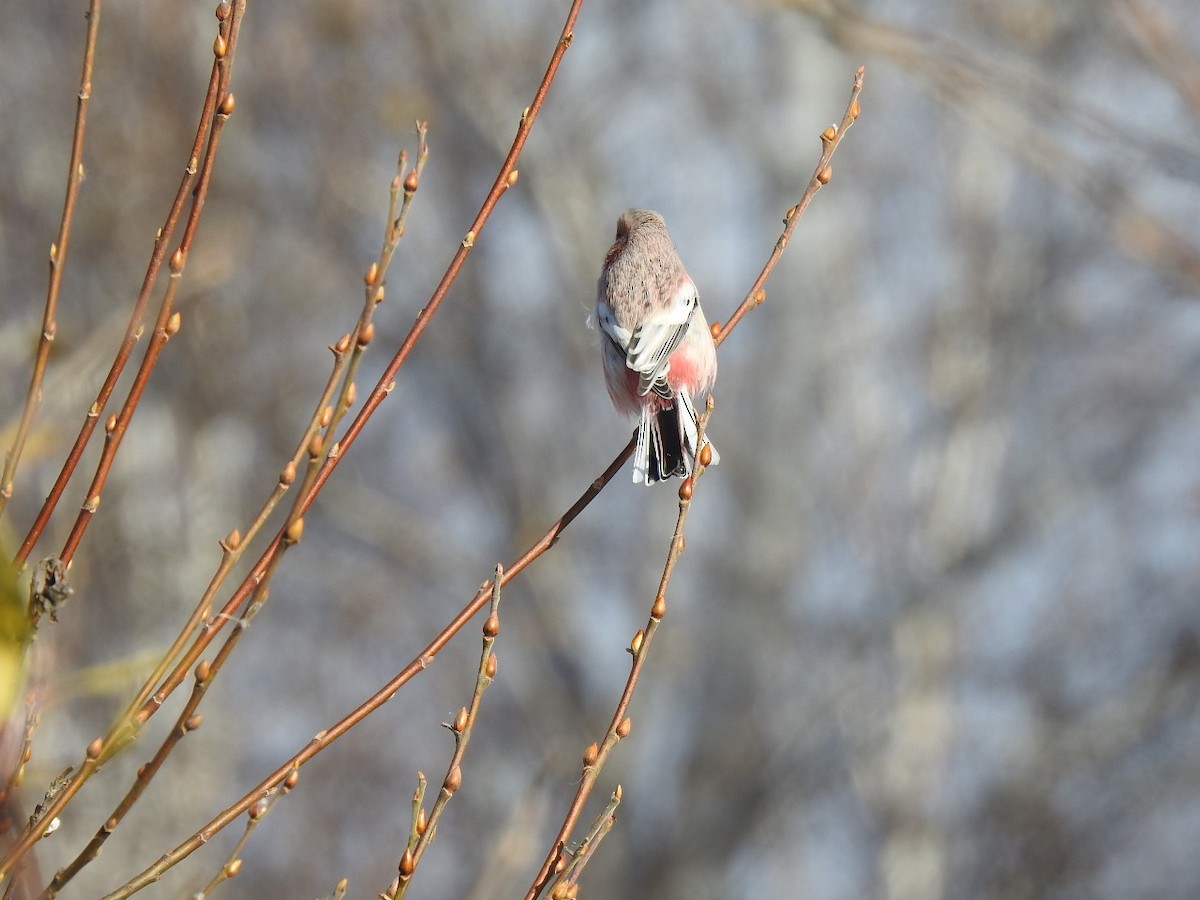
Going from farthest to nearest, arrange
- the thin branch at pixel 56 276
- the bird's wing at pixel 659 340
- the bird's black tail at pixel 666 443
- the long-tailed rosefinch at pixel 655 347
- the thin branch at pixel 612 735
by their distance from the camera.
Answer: the bird's wing at pixel 659 340 → the long-tailed rosefinch at pixel 655 347 → the bird's black tail at pixel 666 443 → the thin branch at pixel 612 735 → the thin branch at pixel 56 276

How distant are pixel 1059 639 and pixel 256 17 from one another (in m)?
9.30

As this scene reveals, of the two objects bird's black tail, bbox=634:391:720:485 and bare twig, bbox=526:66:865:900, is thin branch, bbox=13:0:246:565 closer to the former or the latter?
bare twig, bbox=526:66:865:900

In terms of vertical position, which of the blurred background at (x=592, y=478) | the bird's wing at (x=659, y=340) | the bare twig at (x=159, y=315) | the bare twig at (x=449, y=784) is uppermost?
the blurred background at (x=592, y=478)

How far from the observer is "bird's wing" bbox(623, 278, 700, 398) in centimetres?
379

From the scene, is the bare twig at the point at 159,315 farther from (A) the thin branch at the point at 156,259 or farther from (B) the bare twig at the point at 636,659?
(B) the bare twig at the point at 636,659

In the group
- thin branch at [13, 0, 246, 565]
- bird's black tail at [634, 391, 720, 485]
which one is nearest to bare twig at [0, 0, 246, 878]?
thin branch at [13, 0, 246, 565]

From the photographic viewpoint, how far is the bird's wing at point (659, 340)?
149 inches

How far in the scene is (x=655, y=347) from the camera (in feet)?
12.8

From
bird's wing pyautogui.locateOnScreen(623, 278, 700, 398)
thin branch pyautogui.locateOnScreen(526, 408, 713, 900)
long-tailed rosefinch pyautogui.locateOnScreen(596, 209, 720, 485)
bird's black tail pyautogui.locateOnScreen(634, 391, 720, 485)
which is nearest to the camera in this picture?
thin branch pyautogui.locateOnScreen(526, 408, 713, 900)

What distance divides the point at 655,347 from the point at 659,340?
0.03m

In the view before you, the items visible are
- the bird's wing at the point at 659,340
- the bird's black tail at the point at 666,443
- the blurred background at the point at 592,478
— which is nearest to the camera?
the bird's black tail at the point at 666,443

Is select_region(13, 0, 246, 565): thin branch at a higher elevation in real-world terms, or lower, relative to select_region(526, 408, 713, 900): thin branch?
higher

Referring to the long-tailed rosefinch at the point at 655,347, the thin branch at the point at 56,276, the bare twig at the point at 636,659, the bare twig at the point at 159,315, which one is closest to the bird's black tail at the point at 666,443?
the long-tailed rosefinch at the point at 655,347

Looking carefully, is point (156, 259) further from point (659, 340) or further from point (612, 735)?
point (659, 340)
